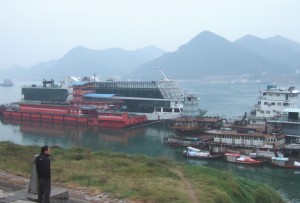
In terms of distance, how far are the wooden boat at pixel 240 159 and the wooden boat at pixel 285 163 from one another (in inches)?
34.5

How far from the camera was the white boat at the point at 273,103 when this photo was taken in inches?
1297

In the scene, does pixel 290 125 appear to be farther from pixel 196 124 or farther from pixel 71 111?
pixel 71 111

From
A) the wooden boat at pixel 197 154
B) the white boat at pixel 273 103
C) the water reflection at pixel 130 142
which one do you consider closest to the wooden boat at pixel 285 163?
the water reflection at pixel 130 142

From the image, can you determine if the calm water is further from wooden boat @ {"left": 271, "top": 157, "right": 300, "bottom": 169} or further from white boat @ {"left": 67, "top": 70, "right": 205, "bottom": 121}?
white boat @ {"left": 67, "top": 70, "right": 205, "bottom": 121}

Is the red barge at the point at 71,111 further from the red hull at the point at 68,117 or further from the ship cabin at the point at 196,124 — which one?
the ship cabin at the point at 196,124

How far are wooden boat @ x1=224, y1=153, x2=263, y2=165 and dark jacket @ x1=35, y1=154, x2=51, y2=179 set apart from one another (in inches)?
753

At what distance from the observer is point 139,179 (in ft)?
32.2

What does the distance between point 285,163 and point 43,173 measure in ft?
63.6

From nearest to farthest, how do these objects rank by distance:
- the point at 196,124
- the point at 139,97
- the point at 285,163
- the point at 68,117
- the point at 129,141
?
the point at 285,163 < the point at 129,141 < the point at 196,124 < the point at 68,117 < the point at 139,97

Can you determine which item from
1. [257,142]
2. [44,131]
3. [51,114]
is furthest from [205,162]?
[51,114]

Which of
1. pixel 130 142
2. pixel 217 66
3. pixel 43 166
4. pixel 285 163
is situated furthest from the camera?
pixel 217 66

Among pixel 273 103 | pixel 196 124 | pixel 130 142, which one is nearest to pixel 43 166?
pixel 130 142

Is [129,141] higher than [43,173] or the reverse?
the reverse

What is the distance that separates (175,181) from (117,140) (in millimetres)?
23866
